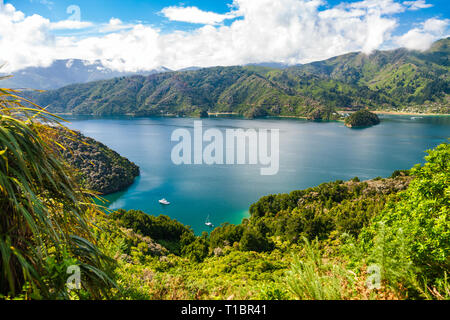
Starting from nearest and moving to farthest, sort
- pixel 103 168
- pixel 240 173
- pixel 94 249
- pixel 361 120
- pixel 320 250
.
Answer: pixel 94 249 < pixel 320 250 < pixel 103 168 < pixel 240 173 < pixel 361 120

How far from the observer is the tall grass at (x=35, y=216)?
2029 millimetres

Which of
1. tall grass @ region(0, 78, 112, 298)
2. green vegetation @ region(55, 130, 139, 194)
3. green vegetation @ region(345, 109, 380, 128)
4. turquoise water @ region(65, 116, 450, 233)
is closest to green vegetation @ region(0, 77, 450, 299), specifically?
tall grass @ region(0, 78, 112, 298)

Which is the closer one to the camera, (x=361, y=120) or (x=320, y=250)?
(x=320, y=250)

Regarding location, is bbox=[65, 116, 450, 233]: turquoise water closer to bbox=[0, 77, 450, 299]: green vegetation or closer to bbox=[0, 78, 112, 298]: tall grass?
bbox=[0, 77, 450, 299]: green vegetation

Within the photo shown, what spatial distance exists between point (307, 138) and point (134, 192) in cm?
6456

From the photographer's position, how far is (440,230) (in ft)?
14.5

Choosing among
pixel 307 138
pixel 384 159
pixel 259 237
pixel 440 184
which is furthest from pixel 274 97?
pixel 440 184

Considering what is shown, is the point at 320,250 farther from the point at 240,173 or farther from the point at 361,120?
the point at 361,120

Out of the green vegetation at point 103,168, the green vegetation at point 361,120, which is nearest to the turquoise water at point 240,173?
the green vegetation at point 103,168

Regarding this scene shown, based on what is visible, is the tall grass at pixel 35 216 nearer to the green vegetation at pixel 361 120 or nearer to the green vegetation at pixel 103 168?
the green vegetation at pixel 103 168

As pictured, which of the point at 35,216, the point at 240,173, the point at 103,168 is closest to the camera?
the point at 35,216

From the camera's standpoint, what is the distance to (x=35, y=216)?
2320 millimetres

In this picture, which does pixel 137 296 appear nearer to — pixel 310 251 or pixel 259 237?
pixel 310 251

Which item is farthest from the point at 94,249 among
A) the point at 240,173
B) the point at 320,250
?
the point at 240,173
